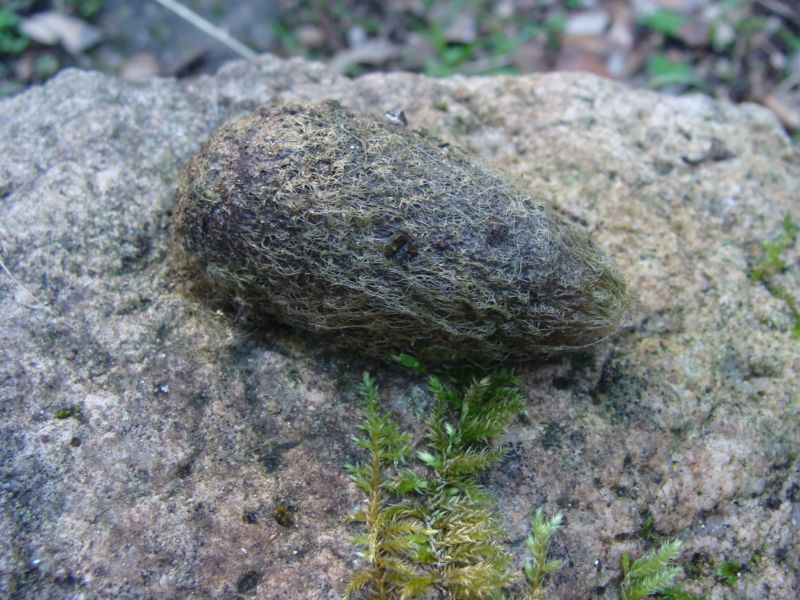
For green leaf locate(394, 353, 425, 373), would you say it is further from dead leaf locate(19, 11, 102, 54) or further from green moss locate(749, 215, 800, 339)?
dead leaf locate(19, 11, 102, 54)

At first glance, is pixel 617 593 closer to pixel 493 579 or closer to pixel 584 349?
pixel 493 579

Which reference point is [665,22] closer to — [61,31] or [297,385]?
[297,385]

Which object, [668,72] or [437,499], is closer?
[437,499]

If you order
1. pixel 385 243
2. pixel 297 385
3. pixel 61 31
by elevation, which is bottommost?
pixel 61 31

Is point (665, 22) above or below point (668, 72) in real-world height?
above

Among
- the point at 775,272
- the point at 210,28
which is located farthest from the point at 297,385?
the point at 210,28
